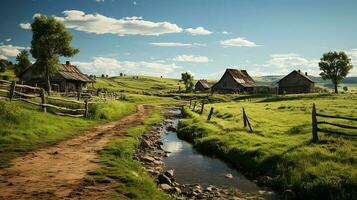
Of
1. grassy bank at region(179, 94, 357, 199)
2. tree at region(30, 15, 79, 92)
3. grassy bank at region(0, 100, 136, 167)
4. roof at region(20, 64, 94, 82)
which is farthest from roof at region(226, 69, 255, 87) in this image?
grassy bank at region(0, 100, 136, 167)

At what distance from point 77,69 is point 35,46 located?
486 inches

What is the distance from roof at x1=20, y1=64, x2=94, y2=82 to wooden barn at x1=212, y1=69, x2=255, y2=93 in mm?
48361

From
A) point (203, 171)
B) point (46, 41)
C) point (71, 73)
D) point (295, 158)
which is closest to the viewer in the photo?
point (295, 158)

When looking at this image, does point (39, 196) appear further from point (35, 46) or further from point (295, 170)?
point (35, 46)

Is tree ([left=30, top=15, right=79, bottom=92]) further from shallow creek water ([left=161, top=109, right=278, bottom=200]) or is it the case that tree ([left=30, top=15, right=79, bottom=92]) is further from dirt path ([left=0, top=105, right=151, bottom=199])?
dirt path ([left=0, top=105, right=151, bottom=199])

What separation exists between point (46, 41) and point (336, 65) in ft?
255

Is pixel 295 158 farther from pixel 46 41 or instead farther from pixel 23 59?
pixel 23 59

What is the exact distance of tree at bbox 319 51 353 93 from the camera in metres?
91.6

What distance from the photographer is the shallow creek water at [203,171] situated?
1364 cm

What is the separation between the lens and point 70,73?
61531mm

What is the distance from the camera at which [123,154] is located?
16156 millimetres

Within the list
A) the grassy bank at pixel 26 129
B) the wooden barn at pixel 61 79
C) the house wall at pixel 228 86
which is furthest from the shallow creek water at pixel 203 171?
the house wall at pixel 228 86

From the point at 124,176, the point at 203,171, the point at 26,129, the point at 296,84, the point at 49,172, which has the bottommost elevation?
the point at 203,171

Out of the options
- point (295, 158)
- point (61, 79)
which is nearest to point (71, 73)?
point (61, 79)
